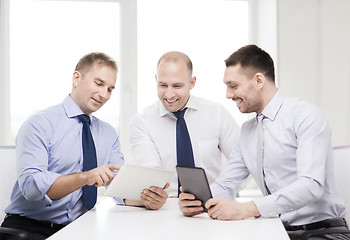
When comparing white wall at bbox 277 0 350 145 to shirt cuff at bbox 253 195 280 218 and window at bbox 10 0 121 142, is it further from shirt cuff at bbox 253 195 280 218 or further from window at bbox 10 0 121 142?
shirt cuff at bbox 253 195 280 218

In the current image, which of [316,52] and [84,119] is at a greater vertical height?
[316,52]

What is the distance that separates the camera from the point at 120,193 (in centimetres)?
215

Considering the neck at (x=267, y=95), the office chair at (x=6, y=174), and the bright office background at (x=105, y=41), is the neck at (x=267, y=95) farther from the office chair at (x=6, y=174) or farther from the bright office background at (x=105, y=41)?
the bright office background at (x=105, y=41)

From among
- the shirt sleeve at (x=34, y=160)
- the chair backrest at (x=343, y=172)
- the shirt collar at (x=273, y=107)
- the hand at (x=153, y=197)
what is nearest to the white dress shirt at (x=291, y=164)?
the shirt collar at (x=273, y=107)

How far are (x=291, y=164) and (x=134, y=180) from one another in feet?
2.61

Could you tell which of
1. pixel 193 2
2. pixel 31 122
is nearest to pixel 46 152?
pixel 31 122

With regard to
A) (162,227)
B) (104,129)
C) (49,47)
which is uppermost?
(49,47)

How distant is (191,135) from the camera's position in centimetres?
312

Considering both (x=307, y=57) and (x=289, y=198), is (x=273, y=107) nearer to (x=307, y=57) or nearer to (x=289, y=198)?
(x=289, y=198)

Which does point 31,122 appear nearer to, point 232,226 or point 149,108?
point 149,108

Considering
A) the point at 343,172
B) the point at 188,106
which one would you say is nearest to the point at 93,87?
the point at 188,106

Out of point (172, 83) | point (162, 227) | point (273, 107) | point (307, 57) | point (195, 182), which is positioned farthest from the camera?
point (307, 57)

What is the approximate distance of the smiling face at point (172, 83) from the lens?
2.93m

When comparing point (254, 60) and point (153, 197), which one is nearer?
point (153, 197)
